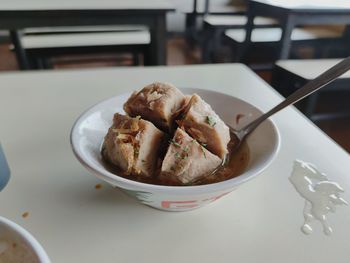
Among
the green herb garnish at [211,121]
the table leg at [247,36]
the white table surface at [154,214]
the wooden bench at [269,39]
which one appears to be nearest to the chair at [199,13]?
the wooden bench at [269,39]

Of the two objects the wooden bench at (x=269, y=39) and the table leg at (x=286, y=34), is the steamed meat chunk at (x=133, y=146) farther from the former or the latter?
the wooden bench at (x=269, y=39)

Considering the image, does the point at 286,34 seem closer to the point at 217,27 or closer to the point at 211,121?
the point at 217,27

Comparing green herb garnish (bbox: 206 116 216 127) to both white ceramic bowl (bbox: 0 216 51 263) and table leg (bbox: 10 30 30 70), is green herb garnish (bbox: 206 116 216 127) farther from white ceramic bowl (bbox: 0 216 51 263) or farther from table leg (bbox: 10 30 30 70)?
table leg (bbox: 10 30 30 70)

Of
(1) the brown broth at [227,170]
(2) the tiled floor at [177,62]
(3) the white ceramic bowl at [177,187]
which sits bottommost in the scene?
(2) the tiled floor at [177,62]

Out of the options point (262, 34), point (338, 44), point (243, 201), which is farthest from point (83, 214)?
point (338, 44)

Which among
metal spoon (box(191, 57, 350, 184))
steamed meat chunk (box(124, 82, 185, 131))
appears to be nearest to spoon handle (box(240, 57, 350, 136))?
metal spoon (box(191, 57, 350, 184))

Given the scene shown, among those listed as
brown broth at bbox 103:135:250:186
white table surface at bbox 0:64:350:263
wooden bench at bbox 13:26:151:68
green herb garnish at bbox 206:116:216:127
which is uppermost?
green herb garnish at bbox 206:116:216:127
